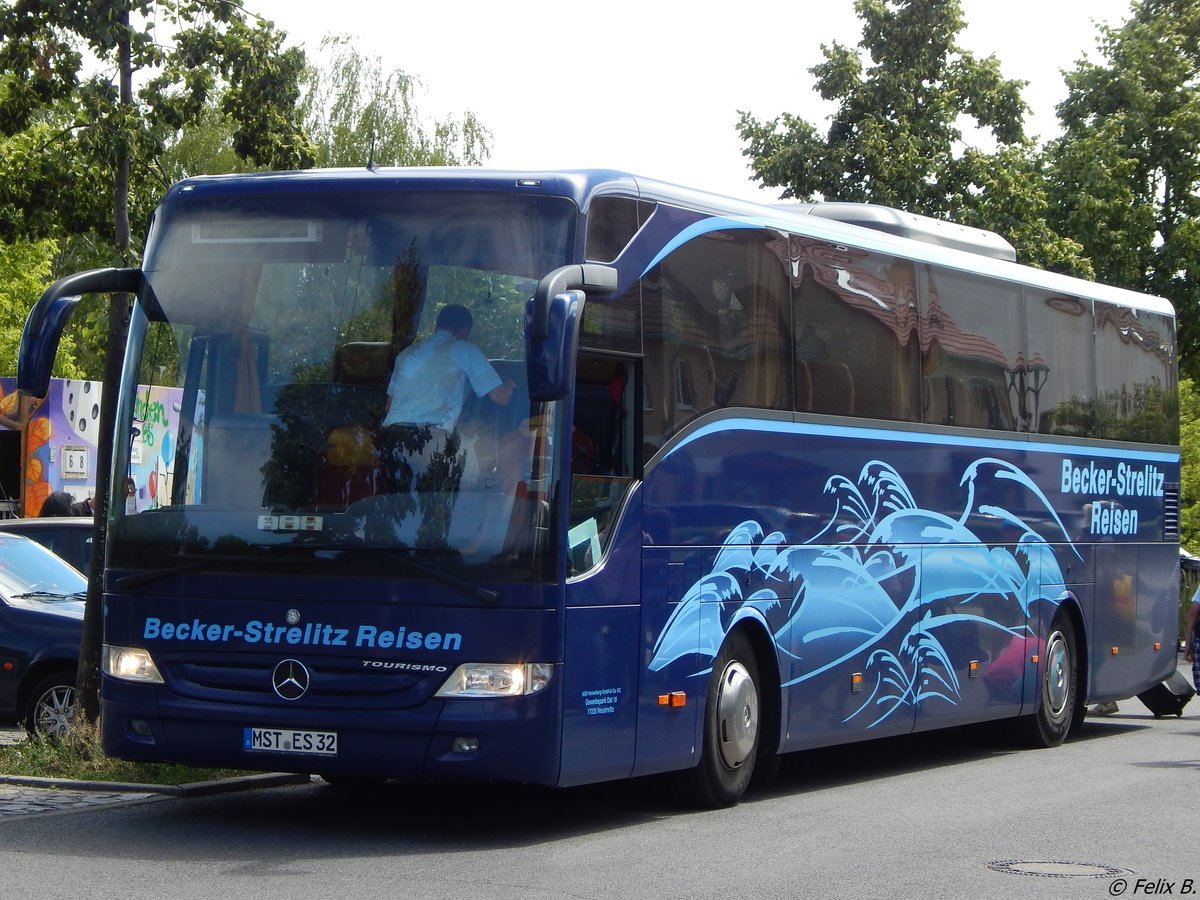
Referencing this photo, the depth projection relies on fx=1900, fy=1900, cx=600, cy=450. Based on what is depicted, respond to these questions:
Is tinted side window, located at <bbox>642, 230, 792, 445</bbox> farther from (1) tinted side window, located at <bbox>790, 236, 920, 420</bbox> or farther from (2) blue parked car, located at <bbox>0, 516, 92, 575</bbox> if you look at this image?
(2) blue parked car, located at <bbox>0, 516, 92, 575</bbox>

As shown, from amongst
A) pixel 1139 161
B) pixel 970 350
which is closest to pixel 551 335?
pixel 970 350

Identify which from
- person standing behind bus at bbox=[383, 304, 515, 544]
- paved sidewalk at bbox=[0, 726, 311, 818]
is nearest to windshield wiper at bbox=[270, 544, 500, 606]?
person standing behind bus at bbox=[383, 304, 515, 544]

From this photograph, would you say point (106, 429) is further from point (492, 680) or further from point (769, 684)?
point (769, 684)

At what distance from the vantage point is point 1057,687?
55.6 feet

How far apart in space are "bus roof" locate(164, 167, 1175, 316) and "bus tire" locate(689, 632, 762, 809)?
9.05ft

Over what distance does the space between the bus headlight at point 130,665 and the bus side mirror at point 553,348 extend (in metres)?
2.78

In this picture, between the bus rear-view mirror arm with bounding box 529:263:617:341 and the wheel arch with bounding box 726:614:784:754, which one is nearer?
the bus rear-view mirror arm with bounding box 529:263:617:341

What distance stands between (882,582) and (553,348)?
5.25 metres

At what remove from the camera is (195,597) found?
10.2 meters

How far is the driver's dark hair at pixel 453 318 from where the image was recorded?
990 centimetres

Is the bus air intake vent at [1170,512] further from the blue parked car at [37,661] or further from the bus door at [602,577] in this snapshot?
the blue parked car at [37,661]

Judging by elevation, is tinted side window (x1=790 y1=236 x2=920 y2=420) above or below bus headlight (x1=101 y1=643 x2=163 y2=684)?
above

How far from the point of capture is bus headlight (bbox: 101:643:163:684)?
33.9 feet

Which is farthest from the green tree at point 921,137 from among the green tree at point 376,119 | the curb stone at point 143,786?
the curb stone at point 143,786
